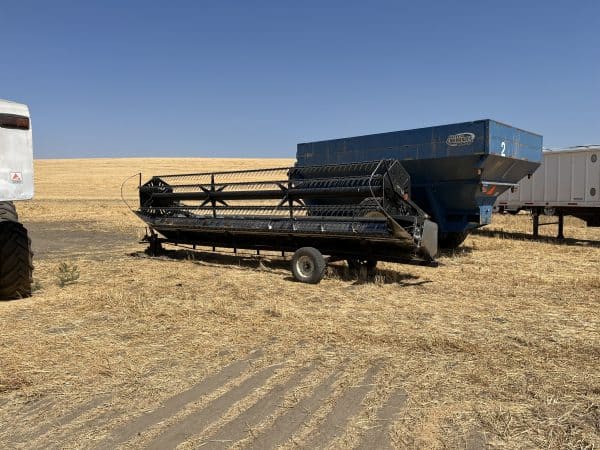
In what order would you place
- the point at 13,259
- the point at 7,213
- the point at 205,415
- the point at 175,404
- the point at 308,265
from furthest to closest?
the point at 308,265 → the point at 7,213 → the point at 13,259 → the point at 175,404 → the point at 205,415

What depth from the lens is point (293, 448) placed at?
2.74 meters

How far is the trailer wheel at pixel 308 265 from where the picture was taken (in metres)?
7.73

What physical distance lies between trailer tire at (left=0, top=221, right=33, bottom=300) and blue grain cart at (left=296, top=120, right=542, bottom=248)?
7.13 metres

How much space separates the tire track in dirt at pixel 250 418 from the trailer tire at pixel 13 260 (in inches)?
160

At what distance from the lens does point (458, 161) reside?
955 centimetres

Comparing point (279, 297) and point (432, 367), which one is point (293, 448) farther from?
point (279, 297)

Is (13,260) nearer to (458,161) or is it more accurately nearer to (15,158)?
(15,158)

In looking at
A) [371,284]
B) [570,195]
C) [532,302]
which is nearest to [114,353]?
[371,284]

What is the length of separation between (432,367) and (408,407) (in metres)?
0.78

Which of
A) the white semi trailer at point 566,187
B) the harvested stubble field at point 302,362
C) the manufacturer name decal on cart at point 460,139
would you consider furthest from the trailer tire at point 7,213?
the white semi trailer at point 566,187

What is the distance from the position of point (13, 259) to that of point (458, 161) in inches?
298

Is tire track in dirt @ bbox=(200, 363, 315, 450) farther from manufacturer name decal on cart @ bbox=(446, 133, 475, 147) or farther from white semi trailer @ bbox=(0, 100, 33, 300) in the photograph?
manufacturer name decal on cart @ bbox=(446, 133, 475, 147)

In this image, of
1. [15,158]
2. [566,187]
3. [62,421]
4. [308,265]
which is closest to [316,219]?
[308,265]

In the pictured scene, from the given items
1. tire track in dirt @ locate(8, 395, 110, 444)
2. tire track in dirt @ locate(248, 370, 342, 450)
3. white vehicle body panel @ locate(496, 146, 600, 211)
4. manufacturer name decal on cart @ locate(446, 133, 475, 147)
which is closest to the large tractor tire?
tire track in dirt @ locate(8, 395, 110, 444)
